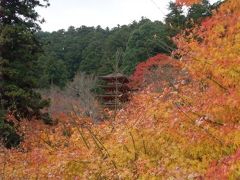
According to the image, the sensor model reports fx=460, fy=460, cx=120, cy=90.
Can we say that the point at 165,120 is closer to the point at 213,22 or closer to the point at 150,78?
the point at 213,22

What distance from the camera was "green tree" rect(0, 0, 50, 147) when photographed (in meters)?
20.5

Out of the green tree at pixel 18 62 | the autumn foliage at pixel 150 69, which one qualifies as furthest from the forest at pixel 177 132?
the autumn foliage at pixel 150 69

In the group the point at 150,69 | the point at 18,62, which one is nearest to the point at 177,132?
the point at 18,62

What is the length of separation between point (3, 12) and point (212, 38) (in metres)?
14.6

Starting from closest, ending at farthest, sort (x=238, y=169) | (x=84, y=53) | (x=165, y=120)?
(x=238, y=169), (x=165, y=120), (x=84, y=53)

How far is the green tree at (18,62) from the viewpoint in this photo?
808 inches

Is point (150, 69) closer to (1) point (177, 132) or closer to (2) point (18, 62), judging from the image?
(2) point (18, 62)

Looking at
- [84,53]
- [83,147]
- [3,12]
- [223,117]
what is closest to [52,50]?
[84,53]

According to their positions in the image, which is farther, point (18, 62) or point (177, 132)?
point (18, 62)

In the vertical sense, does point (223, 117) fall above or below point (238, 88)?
below

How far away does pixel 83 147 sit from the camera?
11484 millimetres

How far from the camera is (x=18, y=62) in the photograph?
21344mm

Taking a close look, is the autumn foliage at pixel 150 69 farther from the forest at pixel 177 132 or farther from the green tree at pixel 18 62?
the forest at pixel 177 132

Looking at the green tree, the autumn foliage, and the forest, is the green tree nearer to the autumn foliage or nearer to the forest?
the forest
